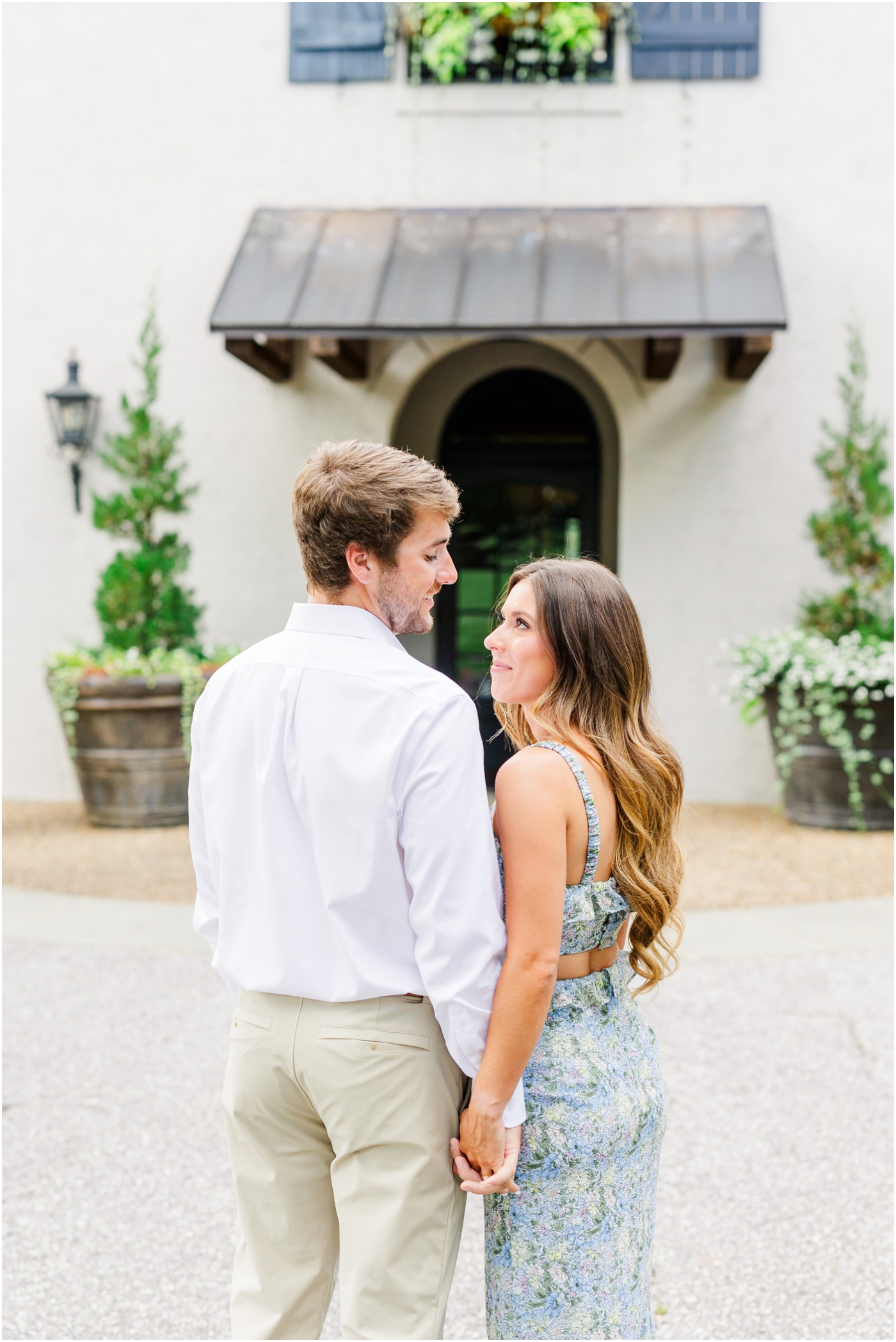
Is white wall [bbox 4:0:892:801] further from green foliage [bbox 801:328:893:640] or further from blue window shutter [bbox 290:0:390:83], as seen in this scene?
green foliage [bbox 801:328:893:640]

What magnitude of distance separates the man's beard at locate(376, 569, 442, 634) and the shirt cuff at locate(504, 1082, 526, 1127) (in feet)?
2.14

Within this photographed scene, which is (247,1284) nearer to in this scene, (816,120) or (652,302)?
(652,302)

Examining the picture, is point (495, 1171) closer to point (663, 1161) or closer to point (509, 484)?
point (663, 1161)

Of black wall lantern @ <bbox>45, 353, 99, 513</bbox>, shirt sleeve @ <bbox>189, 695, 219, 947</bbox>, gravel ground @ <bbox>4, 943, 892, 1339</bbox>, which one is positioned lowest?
gravel ground @ <bbox>4, 943, 892, 1339</bbox>

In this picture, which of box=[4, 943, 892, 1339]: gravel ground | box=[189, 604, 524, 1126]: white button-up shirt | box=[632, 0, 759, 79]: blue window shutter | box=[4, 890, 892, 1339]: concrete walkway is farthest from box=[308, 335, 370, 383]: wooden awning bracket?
box=[189, 604, 524, 1126]: white button-up shirt

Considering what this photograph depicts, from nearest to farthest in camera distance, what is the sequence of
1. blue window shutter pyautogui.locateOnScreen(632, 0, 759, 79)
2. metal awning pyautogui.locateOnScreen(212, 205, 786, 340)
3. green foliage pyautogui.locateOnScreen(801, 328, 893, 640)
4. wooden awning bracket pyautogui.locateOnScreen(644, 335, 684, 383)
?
metal awning pyautogui.locateOnScreen(212, 205, 786, 340) < wooden awning bracket pyautogui.locateOnScreen(644, 335, 684, 383) < green foliage pyautogui.locateOnScreen(801, 328, 893, 640) < blue window shutter pyautogui.locateOnScreen(632, 0, 759, 79)

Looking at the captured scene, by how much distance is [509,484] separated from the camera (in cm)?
1014

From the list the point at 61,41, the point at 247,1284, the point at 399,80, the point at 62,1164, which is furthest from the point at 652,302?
the point at 247,1284

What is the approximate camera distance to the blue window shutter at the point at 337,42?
26.6 ft

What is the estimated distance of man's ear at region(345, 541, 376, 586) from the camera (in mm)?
1575

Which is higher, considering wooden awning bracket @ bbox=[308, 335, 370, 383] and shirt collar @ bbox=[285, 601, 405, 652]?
wooden awning bracket @ bbox=[308, 335, 370, 383]

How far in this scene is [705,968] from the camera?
4594 millimetres

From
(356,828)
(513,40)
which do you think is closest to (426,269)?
(513,40)

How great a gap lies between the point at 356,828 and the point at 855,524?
22.9 ft
